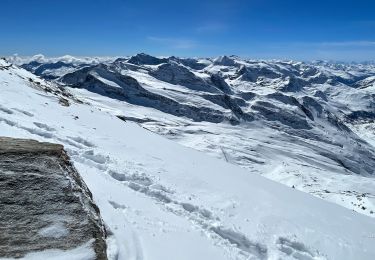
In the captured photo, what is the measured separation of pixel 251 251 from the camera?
1631cm

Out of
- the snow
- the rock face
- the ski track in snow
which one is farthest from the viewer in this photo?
the ski track in snow

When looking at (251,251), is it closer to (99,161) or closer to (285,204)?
(285,204)

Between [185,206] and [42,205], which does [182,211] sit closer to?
[185,206]

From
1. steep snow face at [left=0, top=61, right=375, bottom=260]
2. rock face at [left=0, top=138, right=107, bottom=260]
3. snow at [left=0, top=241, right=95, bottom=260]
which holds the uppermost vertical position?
rock face at [left=0, top=138, right=107, bottom=260]

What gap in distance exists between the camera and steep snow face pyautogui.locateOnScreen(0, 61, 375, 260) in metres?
14.4

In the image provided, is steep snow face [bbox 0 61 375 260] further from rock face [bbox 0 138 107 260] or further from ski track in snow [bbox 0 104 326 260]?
rock face [bbox 0 138 107 260]

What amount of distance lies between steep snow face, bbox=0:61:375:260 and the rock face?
1.24 metres

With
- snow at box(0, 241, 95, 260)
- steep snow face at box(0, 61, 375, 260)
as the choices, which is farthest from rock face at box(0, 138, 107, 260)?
steep snow face at box(0, 61, 375, 260)

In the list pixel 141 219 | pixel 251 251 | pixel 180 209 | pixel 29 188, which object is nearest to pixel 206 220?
pixel 180 209

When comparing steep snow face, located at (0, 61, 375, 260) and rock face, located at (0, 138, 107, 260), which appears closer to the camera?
rock face, located at (0, 138, 107, 260)

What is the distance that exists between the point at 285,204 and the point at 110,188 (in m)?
10.9

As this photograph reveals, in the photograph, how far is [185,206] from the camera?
18.6 metres

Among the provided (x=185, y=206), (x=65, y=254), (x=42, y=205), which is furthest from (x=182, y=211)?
(x=65, y=254)

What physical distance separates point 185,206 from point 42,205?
28.1 feet
